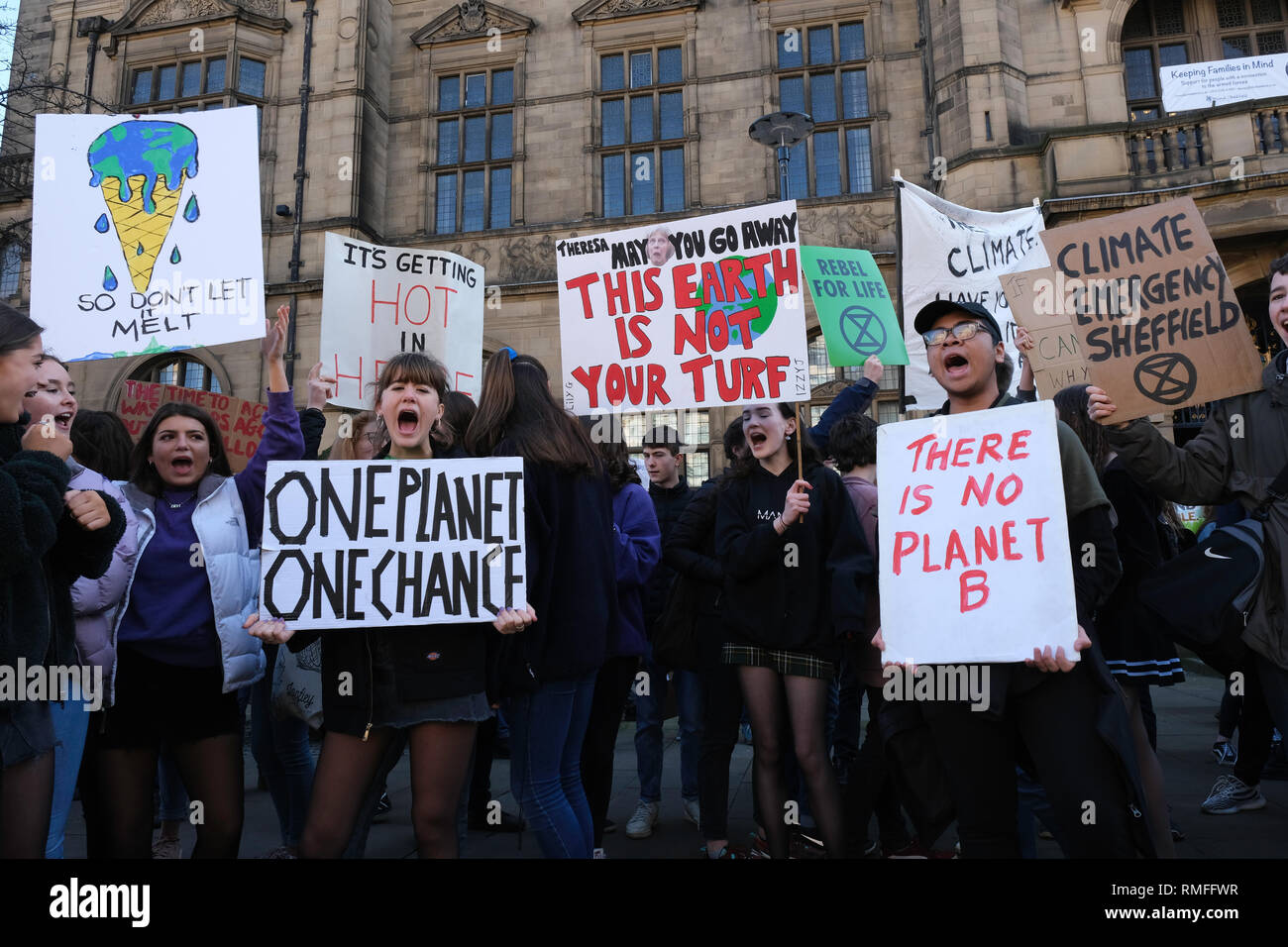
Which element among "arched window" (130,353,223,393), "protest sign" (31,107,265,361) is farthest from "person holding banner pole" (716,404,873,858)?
"arched window" (130,353,223,393)

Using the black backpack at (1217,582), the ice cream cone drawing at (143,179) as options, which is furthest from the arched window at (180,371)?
the black backpack at (1217,582)

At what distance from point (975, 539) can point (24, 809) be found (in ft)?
9.10

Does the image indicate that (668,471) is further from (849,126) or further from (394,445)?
(849,126)

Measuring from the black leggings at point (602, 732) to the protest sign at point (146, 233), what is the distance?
7.26ft

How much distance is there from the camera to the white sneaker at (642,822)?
4387mm

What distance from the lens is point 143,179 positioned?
420 centimetres

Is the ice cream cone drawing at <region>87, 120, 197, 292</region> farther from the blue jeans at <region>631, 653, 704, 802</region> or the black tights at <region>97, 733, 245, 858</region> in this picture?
the blue jeans at <region>631, 653, 704, 802</region>

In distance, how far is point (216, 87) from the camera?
15.3 m

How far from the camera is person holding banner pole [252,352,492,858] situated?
254 cm

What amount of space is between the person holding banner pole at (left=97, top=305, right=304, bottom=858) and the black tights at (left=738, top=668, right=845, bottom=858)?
188 centimetres

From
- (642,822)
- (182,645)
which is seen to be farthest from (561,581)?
(642,822)

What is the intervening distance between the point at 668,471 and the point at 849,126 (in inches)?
427

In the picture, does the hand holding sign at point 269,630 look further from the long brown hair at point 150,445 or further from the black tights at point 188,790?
the long brown hair at point 150,445

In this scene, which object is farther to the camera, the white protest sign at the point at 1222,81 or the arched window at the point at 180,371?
the arched window at the point at 180,371
